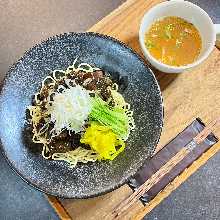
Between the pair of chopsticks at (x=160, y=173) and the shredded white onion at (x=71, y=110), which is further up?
the shredded white onion at (x=71, y=110)

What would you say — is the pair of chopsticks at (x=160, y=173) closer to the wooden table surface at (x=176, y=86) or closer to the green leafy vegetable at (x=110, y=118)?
the wooden table surface at (x=176, y=86)

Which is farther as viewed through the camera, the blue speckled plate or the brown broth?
the brown broth

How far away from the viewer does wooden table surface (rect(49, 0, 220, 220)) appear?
→ 1674 mm

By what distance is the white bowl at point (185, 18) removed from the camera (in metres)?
1.62

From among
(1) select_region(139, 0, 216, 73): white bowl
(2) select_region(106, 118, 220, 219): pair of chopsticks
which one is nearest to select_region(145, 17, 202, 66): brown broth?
(1) select_region(139, 0, 216, 73): white bowl

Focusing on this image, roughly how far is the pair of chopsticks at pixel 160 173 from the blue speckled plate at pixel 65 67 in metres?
0.12

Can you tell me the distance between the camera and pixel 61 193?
1484mm

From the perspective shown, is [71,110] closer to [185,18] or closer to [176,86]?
[176,86]

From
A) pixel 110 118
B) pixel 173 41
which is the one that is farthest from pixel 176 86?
pixel 110 118

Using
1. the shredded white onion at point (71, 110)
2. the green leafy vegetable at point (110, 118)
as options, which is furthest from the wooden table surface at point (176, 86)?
the shredded white onion at point (71, 110)

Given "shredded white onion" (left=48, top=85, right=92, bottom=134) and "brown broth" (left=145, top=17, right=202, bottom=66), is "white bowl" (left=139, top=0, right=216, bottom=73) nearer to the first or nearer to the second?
"brown broth" (left=145, top=17, right=202, bottom=66)

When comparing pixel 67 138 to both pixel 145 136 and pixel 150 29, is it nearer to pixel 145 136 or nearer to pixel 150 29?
pixel 145 136

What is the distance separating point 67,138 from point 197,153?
45 centimetres

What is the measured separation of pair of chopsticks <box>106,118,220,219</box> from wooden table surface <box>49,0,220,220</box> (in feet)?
0.07
